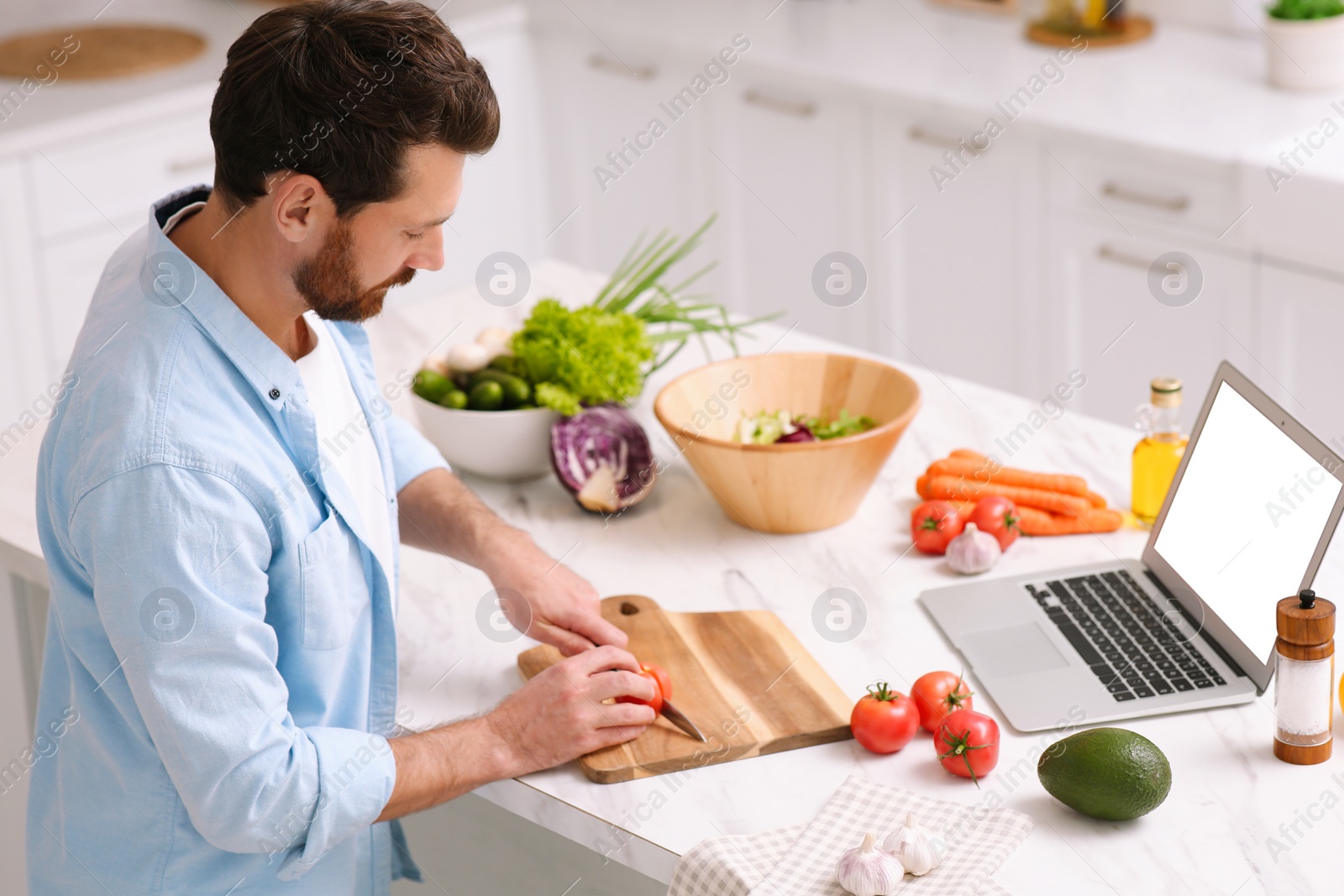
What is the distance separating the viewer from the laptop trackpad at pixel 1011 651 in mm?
1526

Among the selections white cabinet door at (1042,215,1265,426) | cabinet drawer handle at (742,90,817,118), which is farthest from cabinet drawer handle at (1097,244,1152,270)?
cabinet drawer handle at (742,90,817,118)

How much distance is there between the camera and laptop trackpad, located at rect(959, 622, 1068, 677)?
5.01 ft

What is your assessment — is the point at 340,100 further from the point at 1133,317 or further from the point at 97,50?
the point at 97,50

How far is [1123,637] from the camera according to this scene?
1.56 m

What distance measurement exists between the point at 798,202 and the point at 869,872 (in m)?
2.61

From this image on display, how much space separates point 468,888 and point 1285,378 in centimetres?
182

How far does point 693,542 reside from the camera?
72.3 inches

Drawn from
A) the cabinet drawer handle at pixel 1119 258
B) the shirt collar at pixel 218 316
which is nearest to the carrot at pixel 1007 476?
the shirt collar at pixel 218 316

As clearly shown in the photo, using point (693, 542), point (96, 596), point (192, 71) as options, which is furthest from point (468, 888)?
point (192, 71)

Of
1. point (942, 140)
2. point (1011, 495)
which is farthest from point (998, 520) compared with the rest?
point (942, 140)

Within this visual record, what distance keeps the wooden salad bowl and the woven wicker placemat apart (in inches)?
86.7

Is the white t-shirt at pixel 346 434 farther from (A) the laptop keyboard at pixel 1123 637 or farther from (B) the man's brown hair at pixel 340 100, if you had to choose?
(A) the laptop keyboard at pixel 1123 637

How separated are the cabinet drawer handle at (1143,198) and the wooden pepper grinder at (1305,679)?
5.58 ft

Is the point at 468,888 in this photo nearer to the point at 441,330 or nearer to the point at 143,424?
the point at 441,330
